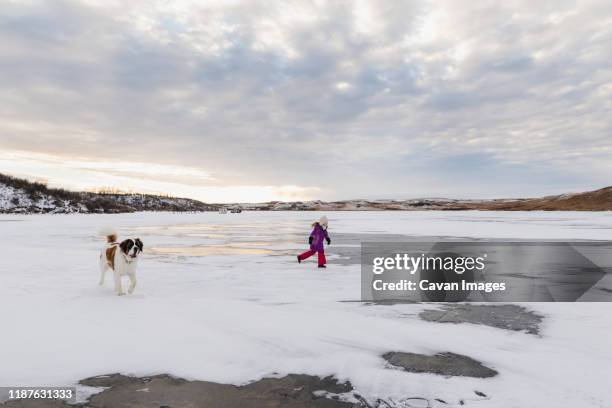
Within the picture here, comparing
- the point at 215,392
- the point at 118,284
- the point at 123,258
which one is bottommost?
the point at 215,392

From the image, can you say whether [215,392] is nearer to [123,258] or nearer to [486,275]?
[123,258]

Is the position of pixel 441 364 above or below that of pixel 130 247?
below

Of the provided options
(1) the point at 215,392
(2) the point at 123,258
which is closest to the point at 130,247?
(2) the point at 123,258

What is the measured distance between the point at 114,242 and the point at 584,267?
1118cm

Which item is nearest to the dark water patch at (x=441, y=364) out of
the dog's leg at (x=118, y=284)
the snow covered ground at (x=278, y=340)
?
the snow covered ground at (x=278, y=340)

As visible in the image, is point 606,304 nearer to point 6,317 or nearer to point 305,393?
point 305,393

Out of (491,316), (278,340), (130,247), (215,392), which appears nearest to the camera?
(215,392)

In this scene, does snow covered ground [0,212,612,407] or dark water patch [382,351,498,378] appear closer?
snow covered ground [0,212,612,407]

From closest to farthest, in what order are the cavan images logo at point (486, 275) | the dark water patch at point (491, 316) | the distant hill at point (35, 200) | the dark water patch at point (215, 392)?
the dark water patch at point (215, 392) → the dark water patch at point (491, 316) → the cavan images logo at point (486, 275) → the distant hill at point (35, 200)

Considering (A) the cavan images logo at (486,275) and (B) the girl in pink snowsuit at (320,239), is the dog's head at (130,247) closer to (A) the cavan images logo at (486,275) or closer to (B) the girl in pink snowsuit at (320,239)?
(A) the cavan images logo at (486,275)

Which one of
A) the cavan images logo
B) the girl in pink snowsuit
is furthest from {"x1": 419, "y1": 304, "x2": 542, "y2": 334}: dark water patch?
the girl in pink snowsuit

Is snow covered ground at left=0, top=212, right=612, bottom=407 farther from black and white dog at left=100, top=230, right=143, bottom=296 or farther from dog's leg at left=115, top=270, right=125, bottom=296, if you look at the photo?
black and white dog at left=100, top=230, right=143, bottom=296

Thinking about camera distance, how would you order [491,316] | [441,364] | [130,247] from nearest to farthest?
[441,364] → [491,316] → [130,247]

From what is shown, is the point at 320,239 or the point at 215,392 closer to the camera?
the point at 215,392
